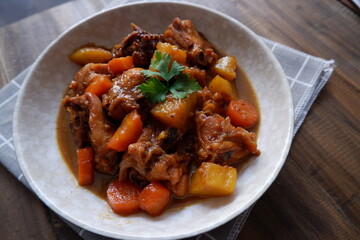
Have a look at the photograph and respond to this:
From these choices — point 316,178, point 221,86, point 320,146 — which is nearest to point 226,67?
point 221,86

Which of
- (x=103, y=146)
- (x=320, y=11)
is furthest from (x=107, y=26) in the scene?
(x=320, y=11)

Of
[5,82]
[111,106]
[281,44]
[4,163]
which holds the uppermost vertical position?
[281,44]

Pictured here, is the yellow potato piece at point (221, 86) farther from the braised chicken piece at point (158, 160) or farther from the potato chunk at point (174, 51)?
the braised chicken piece at point (158, 160)

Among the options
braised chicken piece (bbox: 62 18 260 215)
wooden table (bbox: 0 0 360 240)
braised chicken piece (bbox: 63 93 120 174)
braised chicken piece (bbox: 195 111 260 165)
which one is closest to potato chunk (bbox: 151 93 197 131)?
braised chicken piece (bbox: 62 18 260 215)

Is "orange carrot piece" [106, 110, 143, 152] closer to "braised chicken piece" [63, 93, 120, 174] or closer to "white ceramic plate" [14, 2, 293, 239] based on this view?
"braised chicken piece" [63, 93, 120, 174]

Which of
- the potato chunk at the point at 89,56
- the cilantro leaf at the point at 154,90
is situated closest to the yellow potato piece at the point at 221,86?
the cilantro leaf at the point at 154,90

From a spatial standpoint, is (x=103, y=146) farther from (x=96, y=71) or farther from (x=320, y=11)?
(x=320, y=11)
